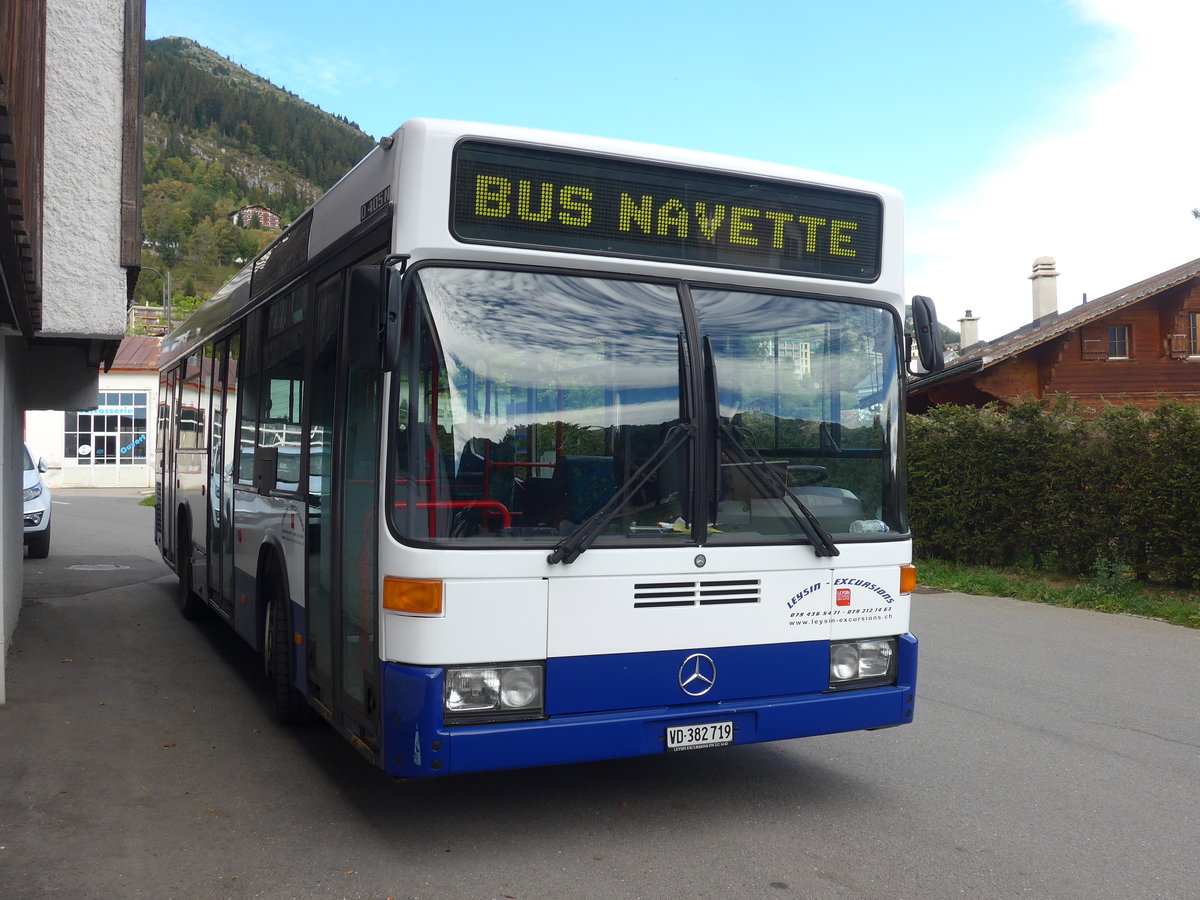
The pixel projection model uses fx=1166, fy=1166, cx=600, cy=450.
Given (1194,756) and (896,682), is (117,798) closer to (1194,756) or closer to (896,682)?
(896,682)

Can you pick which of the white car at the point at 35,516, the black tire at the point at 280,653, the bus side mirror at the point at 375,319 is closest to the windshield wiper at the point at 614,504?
the bus side mirror at the point at 375,319

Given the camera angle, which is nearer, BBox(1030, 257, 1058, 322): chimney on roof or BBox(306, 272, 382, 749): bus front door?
BBox(306, 272, 382, 749): bus front door

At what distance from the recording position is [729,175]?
5.41 m

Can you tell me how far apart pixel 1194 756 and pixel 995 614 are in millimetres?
5847

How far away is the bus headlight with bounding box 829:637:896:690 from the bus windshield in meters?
0.53

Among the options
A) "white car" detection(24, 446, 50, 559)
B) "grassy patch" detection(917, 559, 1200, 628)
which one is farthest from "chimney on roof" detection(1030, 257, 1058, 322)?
"white car" detection(24, 446, 50, 559)

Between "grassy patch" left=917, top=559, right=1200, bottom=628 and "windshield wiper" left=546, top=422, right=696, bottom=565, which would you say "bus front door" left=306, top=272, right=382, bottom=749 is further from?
"grassy patch" left=917, top=559, right=1200, bottom=628

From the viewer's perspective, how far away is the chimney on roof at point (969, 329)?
139ft

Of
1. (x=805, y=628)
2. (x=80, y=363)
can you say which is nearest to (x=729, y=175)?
(x=805, y=628)

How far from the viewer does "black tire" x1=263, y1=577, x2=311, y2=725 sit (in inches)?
266

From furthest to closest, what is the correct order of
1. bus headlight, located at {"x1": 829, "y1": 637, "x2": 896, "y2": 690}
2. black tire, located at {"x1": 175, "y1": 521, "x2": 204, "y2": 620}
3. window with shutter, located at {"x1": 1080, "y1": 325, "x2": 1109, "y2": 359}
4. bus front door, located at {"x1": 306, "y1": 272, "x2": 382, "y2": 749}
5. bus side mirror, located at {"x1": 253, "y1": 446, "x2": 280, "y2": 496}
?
1. window with shutter, located at {"x1": 1080, "y1": 325, "x2": 1109, "y2": 359}
2. black tire, located at {"x1": 175, "y1": 521, "x2": 204, "y2": 620}
3. bus side mirror, located at {"x1": 253, "y1": 446, "x2": 280, "y2": 496}
4. bus headlight, located at {"x1": 829, "y1": 637, "x2": 896, "y2": 690}
5. bus front door, located at {"x1": 306, "y1": 272, "x2": 382, "y2": 749}

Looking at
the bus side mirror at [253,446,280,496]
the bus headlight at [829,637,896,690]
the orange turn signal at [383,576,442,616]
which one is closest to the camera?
the orange turn signal at [383,576,442,616]

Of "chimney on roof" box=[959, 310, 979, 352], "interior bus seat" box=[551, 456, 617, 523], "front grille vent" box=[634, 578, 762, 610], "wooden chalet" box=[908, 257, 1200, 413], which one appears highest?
"chimney on roof" box=[959, 310, 979, 352]

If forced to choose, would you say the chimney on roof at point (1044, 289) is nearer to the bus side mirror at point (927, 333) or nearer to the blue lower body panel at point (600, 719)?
the bus side mirror at point (927, 333)
